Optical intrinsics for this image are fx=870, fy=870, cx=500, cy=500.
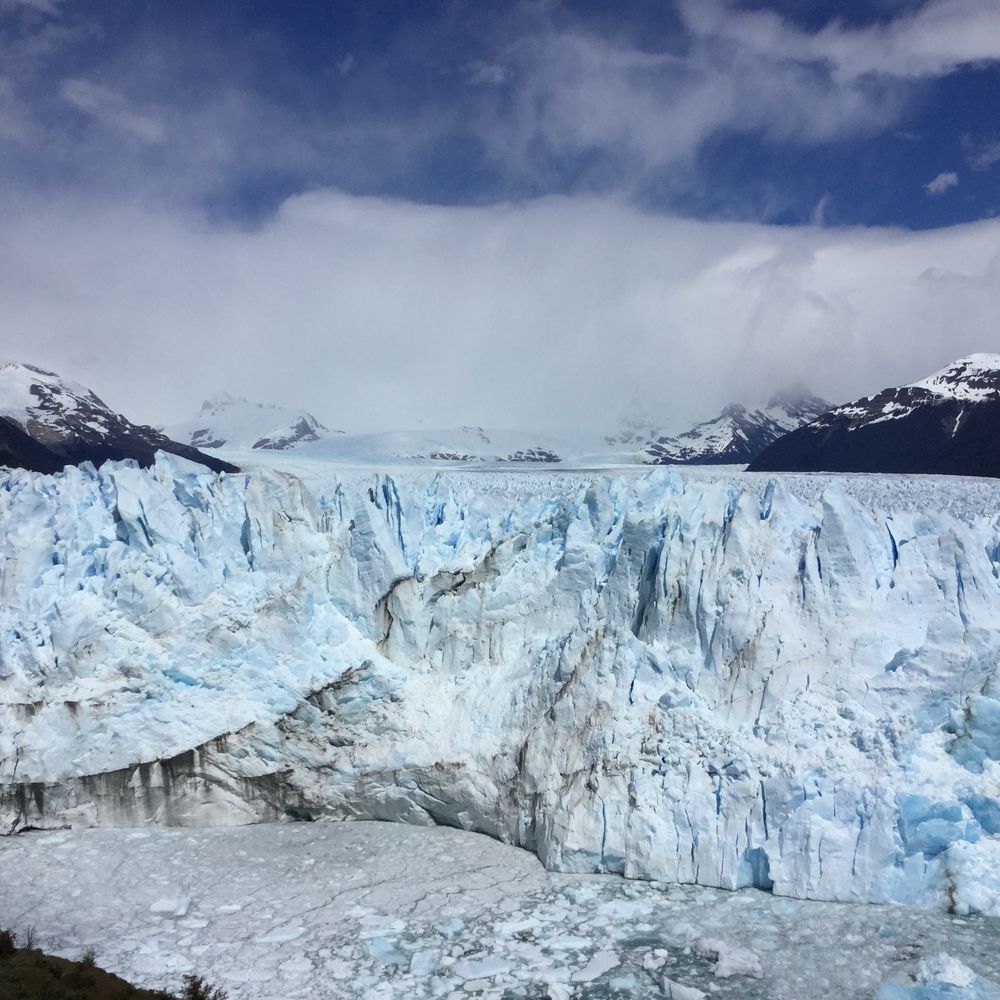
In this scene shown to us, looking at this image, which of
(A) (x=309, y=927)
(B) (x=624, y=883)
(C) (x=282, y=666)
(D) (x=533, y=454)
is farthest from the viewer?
(D) (x=533, y=454)

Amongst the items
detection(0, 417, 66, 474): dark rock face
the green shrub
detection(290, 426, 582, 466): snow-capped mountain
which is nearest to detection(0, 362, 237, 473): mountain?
detection(0, 417, 66, 474): dark rock face

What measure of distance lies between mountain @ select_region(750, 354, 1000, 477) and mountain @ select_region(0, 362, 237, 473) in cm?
3672

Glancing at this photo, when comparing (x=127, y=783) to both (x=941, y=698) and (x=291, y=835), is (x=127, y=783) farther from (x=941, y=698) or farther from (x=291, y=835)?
(x=941, y=698)

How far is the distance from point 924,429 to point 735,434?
72.0 m

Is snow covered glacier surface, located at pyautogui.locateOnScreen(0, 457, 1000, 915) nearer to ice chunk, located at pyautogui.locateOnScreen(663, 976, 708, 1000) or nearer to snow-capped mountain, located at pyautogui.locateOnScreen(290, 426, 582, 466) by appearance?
ice chunk, located at pyautogui.locateOnScreen(663, 976, 708, 1000)

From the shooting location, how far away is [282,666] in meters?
11.5

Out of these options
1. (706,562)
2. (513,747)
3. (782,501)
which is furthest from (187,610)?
(782,501)

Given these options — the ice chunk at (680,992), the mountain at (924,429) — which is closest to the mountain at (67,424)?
the mountain at (924,429)

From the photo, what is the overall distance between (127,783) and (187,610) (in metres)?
2.41

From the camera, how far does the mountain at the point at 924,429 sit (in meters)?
38.4

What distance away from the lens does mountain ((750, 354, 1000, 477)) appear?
38438 mm

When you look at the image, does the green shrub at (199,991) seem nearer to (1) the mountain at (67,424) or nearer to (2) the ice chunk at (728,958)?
(2) the ice chunk at (728,958)

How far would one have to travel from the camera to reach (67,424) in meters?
64.5

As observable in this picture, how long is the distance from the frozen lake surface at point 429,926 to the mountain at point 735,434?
85606 mm
